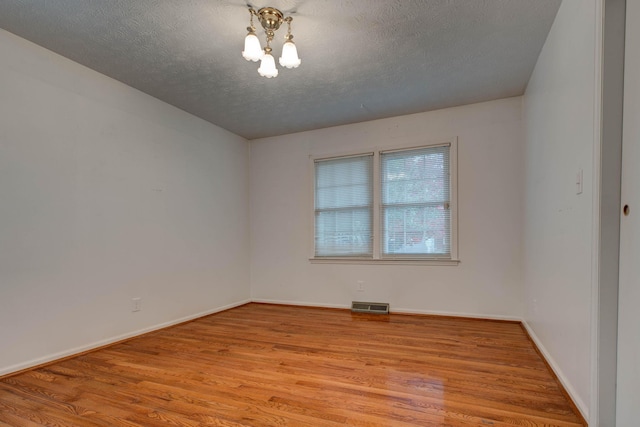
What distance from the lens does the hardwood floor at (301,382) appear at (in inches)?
69.2

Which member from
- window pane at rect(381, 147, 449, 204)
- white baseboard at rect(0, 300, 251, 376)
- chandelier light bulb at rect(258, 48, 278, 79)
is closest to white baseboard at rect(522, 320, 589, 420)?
window pane at rect(381, 147, 449, 204)

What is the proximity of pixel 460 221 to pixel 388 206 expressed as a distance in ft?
2.84

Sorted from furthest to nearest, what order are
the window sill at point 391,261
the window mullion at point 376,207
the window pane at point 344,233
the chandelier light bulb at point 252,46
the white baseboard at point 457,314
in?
the window pane at point 344,233
the window mullion at point 376,207
the window sill at point 391,261
the white baseboard at point 457,314
the chandelier light bulb at point 252,46

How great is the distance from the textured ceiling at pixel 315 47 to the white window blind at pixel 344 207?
90cm

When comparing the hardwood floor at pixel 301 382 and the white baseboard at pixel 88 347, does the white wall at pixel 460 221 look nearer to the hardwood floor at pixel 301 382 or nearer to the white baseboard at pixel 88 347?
the hardwood floor at pixel 301 382

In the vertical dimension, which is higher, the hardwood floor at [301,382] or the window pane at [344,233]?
the window pane at [344,233]

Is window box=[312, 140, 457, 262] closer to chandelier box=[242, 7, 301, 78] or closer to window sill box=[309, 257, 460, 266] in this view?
window sill box=[309, 257, 460, 266]

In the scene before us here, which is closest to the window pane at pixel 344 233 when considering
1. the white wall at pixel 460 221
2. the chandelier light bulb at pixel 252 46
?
the white wall at pixel 460 221

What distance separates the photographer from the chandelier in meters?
2.04

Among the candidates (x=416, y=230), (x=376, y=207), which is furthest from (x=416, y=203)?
(x=376, y=207)

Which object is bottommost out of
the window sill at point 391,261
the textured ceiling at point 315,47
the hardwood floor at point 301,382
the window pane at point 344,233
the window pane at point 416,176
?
the hardwood floor at point 301,382

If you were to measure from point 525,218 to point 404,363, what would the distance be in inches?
79.4

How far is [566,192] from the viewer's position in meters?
1.99

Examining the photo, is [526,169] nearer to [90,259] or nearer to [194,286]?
[194,286]
